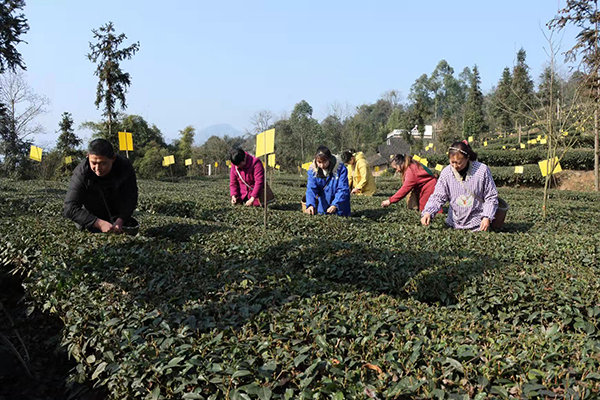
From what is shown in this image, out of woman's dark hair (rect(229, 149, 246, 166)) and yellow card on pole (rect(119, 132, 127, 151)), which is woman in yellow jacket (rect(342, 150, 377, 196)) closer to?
woman's dark hair (rect(229, 149, 246, 166))

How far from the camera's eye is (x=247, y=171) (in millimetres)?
7266

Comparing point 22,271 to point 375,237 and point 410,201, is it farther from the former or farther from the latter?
point 410,201

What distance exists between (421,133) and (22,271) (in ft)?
122

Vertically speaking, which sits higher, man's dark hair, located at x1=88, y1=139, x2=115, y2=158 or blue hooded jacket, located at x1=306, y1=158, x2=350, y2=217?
man's dark hair, located at x1=88, y1=139, x2=115, y2=158

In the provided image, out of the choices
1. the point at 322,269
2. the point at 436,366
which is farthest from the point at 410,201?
the point at 436,366

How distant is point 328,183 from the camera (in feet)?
22.8

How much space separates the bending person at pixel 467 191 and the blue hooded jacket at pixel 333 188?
1.91 metres

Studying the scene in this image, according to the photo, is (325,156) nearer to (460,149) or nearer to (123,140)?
(460,149)

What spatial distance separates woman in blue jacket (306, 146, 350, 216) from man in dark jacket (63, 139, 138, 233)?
3025mm

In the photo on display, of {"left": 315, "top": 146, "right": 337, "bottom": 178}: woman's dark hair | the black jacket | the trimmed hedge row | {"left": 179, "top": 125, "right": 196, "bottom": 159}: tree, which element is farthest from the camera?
{"left": 179, "top": 125, "right": 196, "bottom": 159}: tree

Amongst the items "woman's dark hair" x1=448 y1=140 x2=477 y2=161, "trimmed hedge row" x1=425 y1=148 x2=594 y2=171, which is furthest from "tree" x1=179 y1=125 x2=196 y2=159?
"woman's dark hair" x1=448 y1=140 x2=477 y2=161

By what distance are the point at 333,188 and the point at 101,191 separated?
3637 mm

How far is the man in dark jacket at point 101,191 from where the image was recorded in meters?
4.09

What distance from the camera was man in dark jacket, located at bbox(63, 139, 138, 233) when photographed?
13.4 ft
